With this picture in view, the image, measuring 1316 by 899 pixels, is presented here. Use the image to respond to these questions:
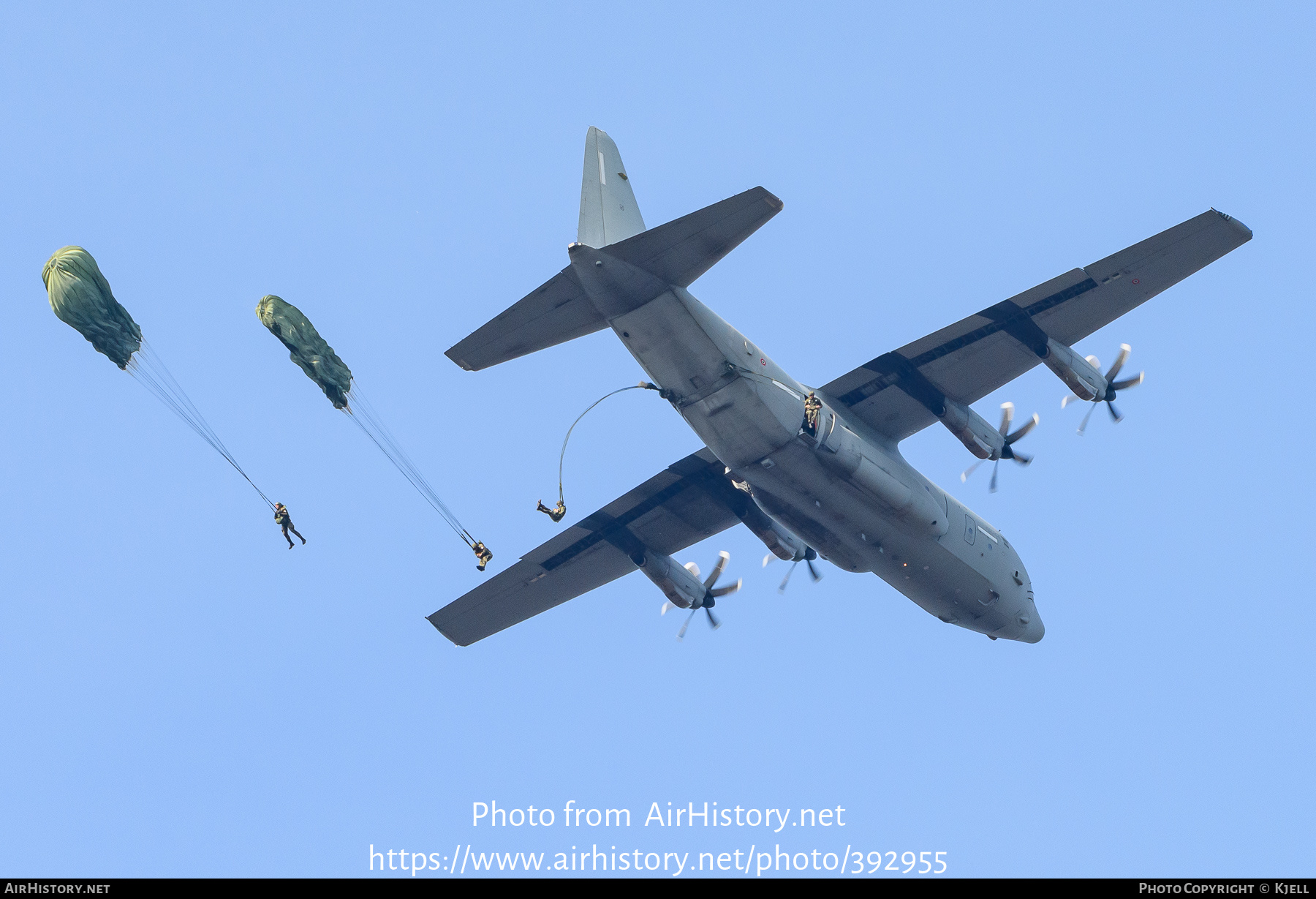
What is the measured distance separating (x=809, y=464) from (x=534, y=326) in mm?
7235

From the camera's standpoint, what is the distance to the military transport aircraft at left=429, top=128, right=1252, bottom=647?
30625 mm

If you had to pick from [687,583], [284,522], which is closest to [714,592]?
[687,583]

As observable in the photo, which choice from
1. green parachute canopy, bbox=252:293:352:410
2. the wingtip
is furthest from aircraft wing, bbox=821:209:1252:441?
green parachute canopy, bbox=252:293:352:410

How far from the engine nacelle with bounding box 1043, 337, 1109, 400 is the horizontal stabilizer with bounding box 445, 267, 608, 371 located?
11.6 metres

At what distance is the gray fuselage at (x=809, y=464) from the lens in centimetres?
3070

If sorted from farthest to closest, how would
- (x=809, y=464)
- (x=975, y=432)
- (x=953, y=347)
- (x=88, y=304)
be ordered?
(x=975, y=432), (x=953, y=347), (x=809, y=464), (x=88, y=304)

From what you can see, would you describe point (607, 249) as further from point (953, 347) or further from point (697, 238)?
point (953, 347)

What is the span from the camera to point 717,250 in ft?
96.9

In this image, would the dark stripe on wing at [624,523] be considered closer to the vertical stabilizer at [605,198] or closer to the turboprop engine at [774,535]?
the turboprop engine at [774,535]

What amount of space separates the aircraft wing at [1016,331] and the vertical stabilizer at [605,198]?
668 centimetres

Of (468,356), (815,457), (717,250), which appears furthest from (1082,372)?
(468,356)

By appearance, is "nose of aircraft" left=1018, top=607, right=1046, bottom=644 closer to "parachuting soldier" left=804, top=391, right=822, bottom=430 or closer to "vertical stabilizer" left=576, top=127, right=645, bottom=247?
"parachuting soldier" left=804, top=391, right=822, bottom=430

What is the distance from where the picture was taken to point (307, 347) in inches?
1187
